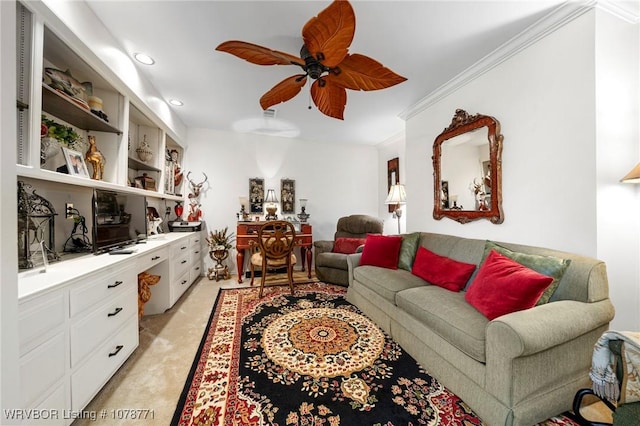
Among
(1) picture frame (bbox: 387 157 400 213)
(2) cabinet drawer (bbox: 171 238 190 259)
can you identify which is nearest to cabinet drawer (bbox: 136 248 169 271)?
(2) cabinet drawer (bbox: 171 238 190 259)

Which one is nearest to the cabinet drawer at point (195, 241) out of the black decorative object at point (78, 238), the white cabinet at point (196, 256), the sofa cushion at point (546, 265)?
the white cabinet at point (196, 256)

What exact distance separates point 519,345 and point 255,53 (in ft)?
6.86

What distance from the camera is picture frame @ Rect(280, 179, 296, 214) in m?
4.36

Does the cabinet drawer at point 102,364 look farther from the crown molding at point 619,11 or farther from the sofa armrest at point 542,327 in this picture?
the crown molding at point 619,11

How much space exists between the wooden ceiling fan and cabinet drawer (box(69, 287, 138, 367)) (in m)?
1.70

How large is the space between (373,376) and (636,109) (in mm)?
2590

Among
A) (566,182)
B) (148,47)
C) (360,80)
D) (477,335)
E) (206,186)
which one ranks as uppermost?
(148,47)

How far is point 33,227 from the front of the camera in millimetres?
1441

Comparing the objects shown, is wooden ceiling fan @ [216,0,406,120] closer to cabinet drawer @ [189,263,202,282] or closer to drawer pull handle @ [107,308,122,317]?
drawer pull handle @ [107,308,122,317]

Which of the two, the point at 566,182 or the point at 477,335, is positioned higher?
the point at 566,182

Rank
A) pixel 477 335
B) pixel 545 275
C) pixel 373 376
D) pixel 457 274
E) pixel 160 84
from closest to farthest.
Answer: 1. pixel 477 335
2. pixel 545 275
3. pixel 373 376
4. pixel 457 274
5. pixel 160 84

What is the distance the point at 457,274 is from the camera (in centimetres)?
196

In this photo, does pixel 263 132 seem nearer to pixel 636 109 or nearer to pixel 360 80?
pixel 360 80

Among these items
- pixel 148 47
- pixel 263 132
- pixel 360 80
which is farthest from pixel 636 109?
pixel 263 132
